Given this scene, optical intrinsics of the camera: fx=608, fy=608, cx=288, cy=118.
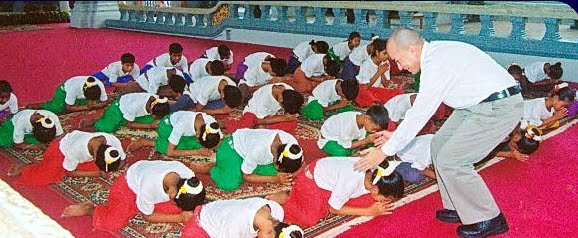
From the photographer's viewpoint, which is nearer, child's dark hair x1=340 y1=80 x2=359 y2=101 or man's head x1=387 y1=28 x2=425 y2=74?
man's head x1=387 y1=28 x2=425 y2=74

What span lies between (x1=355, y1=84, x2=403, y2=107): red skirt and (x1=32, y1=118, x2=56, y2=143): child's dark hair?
2422 millimetres

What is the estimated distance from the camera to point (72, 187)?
3385mm

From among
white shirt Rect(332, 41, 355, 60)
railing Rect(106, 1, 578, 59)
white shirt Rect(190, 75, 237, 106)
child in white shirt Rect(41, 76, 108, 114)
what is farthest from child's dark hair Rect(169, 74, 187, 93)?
railing Rect(106, 1, 578, 59)

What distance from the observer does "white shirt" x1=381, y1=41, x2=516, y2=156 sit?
2.44 metres

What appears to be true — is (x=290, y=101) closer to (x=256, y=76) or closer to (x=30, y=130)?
(x=256, y=76)

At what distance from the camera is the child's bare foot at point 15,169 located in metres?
3.61

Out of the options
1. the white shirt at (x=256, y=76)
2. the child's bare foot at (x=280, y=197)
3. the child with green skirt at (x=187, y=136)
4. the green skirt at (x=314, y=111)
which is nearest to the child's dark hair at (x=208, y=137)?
the child with green skirt at (x=187, y=136)

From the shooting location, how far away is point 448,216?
2.86 metres

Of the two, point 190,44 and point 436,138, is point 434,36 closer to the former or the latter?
point 190,44

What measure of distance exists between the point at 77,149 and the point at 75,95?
5.62 ft

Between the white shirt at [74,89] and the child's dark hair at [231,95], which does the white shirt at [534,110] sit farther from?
the white shirt at [74,89]

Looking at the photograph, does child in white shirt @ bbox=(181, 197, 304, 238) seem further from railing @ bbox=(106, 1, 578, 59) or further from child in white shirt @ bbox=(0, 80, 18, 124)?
railing @ bbox=(106, 1, 578, 59)

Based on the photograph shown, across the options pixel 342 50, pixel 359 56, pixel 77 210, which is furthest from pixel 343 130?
pixel 342 50

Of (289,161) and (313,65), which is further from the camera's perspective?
(313,65)
